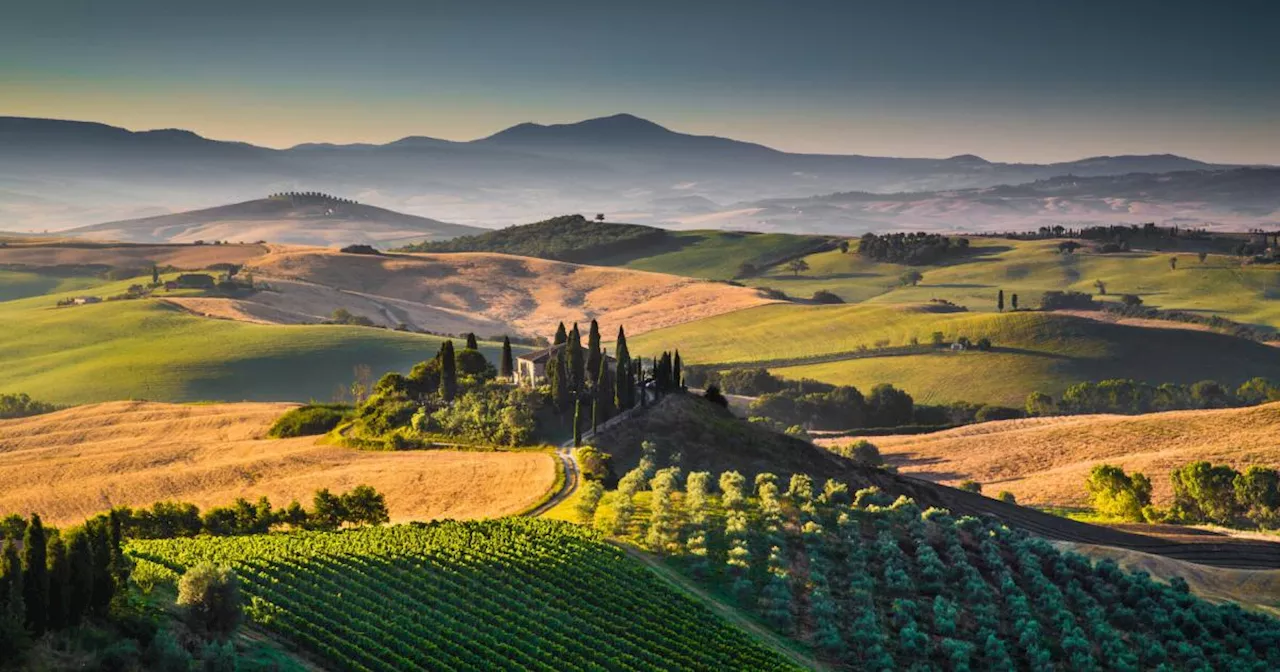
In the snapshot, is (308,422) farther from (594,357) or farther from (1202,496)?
(1202,496)

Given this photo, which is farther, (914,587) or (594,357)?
(594,357)

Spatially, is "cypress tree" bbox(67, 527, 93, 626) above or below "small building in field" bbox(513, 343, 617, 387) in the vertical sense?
above

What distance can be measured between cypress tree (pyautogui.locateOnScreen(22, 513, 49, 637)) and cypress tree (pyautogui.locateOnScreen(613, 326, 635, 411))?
65.1m

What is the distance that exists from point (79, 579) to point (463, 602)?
1675 cm

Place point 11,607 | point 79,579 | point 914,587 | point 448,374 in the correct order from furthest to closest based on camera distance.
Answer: point 448,374 → point 914,587 → point 79,579 → point 11,607

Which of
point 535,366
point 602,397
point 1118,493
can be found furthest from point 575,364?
point 1118,493

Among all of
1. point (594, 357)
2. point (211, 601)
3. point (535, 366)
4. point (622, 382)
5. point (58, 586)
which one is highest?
point (58, 586)

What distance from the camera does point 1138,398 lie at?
17425 centimetres

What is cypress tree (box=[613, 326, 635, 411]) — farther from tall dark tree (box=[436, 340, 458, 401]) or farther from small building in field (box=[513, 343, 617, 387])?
tall dark tree (box=[436, 340, 458, 401])

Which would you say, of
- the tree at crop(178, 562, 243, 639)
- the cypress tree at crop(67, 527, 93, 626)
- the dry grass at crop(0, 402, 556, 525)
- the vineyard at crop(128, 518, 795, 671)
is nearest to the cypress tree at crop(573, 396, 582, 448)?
the dry grass at crop(0, 402, 556, 525)

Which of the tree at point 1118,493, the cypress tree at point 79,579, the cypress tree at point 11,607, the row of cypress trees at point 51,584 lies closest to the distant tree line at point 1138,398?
the tree at point 1118,493

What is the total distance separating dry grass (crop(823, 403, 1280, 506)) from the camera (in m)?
120

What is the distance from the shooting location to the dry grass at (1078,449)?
120 meters

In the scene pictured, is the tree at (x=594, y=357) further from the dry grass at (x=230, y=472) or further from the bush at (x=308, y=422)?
the bush at (x=308, y=422)
